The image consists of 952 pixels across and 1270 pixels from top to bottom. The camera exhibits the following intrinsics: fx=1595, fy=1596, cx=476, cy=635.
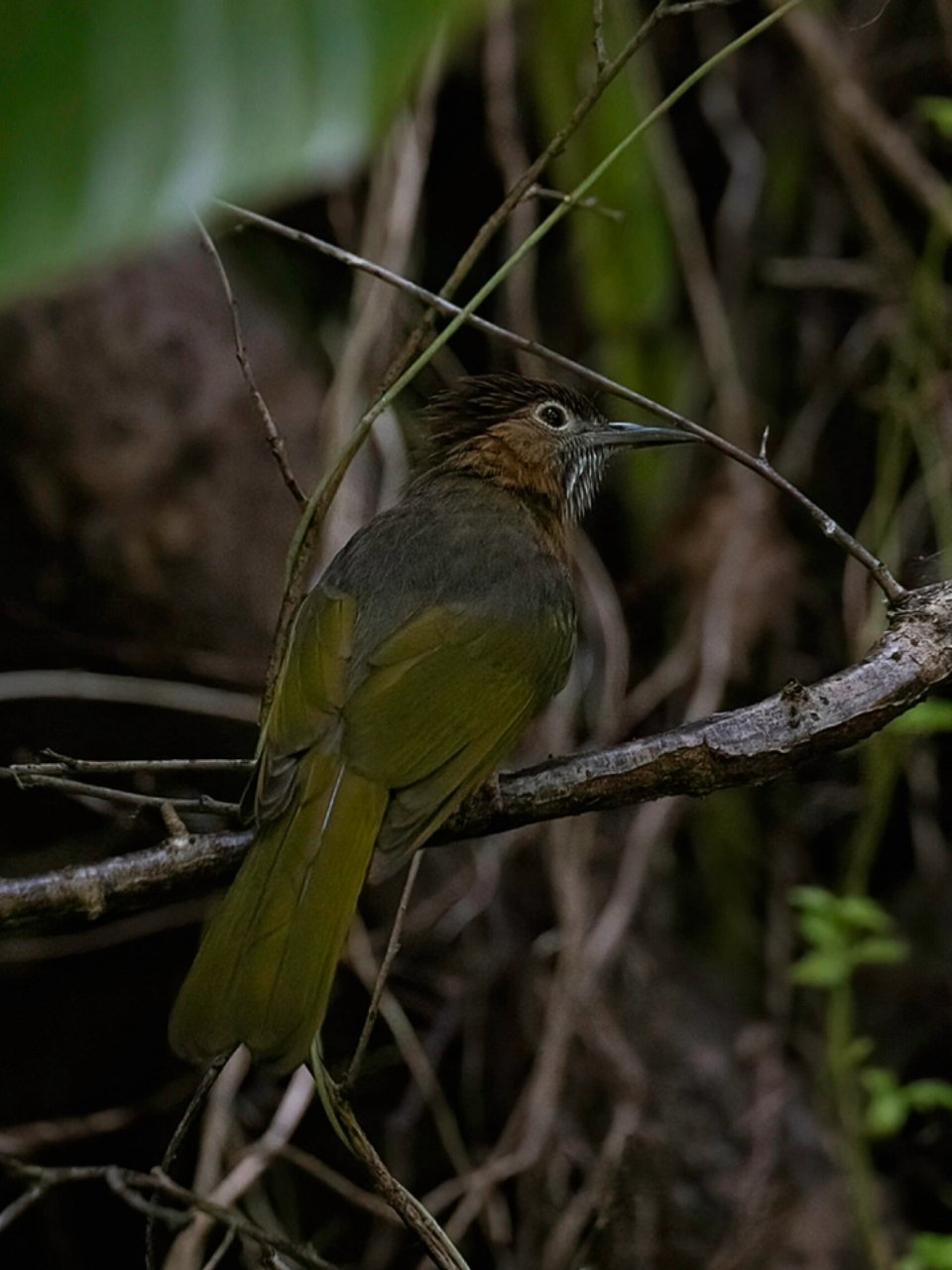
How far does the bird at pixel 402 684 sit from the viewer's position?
6.21ft

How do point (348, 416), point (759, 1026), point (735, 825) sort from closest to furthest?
point (348, 416)
point (759, 1026)
point (735, 825)

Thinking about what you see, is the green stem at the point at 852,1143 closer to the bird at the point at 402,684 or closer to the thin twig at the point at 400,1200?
the bird at the point at 402,684

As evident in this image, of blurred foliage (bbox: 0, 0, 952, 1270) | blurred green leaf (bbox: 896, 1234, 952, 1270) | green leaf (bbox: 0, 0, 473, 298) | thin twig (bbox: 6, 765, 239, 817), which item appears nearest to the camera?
green leaf (bbox: 0, 0, 473, 298)

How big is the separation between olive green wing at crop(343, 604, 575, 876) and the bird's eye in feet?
1.74

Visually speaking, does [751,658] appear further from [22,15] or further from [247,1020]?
[22,15]

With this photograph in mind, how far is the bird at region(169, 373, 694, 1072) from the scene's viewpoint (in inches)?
74.5

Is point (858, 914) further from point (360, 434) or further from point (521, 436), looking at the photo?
point (360, 434)

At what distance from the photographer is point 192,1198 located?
176cm

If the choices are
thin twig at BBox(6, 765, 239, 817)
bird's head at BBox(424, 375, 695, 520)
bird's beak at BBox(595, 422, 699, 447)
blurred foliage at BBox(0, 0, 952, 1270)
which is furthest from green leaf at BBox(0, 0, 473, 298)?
blurred foliage at BBox(0, 0, 952, 1270)

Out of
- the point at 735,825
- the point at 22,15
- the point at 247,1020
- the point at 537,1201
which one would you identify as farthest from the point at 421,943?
the point at 22,15

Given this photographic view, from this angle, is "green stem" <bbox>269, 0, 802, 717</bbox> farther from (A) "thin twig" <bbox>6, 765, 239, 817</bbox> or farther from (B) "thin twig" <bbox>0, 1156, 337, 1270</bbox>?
(B) "thin twig" <bbox>0, 1156, 337, 1270</bbox>

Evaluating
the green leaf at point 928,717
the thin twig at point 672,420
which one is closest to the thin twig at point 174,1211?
the thin twig at point 672,420

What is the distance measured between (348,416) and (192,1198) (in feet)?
6.71

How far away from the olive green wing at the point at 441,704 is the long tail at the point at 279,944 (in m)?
0.08
